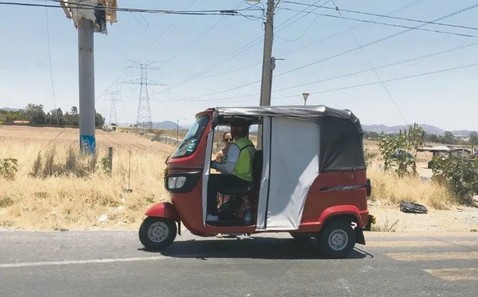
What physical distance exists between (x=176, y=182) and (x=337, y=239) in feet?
7.73

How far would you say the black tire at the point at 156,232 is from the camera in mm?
6766

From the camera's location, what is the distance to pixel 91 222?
9.26 metres

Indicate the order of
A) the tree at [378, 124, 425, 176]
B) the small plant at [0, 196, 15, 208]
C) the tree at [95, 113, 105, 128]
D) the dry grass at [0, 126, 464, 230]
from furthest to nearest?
the tree at [95, 113, 105, 128] → the tree at [378, 124, 425, 176] → the small plant at [0, 196, 15, 208] → the dry grass at [0, 126, 464, 230]

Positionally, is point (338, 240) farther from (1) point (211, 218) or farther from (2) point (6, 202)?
(2) point (6, 202)

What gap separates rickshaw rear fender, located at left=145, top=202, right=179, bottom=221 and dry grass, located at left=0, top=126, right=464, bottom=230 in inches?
103

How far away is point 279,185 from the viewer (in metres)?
6.70

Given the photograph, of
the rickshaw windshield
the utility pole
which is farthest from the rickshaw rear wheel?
the utility pole

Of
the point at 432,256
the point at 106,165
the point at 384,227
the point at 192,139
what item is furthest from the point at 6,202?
the point at 432,256

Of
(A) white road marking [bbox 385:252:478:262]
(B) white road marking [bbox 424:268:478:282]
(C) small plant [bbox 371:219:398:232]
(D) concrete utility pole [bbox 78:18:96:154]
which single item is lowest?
(C) small plant [bbox 371:219:398:232]

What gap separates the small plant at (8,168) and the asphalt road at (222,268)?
4825mm

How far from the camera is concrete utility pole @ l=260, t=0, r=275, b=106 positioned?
52.7ft

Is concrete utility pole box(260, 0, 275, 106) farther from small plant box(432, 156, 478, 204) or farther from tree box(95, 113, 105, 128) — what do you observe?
tree box(95, 113, 105, 128)

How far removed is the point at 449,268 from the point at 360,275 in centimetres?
140

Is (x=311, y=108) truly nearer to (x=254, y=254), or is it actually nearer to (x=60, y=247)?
(x=254, y=254)
